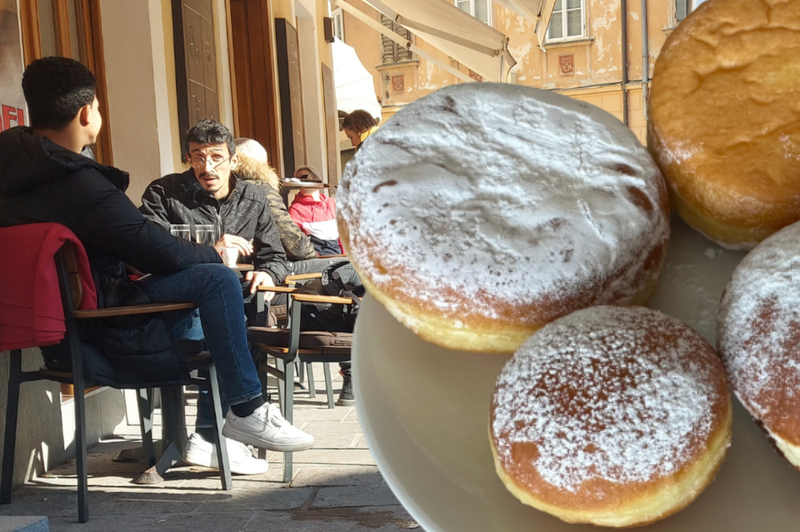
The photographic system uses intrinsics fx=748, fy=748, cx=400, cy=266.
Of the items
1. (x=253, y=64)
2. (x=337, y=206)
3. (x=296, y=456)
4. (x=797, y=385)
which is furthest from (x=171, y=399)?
(x=253, y=64)

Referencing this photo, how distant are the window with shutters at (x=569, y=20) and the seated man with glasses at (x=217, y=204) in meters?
13.9

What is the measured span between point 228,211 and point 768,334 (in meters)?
3.93

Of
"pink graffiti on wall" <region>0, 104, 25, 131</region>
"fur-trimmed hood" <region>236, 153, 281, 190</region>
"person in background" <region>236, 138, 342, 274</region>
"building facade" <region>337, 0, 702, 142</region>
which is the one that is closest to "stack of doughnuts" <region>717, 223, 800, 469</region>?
"person in background" <region>236, 138, 342, 274</region>

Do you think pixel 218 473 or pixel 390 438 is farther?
pixel 218 473

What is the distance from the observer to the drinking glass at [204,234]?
315cm

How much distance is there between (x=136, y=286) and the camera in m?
2.99

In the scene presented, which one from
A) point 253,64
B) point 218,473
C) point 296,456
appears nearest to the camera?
point 218,473

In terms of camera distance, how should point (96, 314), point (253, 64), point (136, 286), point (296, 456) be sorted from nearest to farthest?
point (96, 314) < point (136, 286) < point (296, 456) < point (253, 64)

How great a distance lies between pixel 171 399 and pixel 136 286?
0.78m

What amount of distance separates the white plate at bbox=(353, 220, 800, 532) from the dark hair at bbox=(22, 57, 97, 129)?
9.58ft

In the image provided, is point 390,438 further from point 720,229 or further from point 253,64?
point 253,64

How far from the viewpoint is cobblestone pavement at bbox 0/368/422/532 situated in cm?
279

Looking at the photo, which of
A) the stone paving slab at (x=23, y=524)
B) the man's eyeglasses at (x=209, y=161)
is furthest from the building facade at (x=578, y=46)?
the stone paving slab at (x=23, y=524)

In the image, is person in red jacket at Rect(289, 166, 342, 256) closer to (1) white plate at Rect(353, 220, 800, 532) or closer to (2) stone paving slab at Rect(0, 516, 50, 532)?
(2) stone paving slab at Rect(0, 516, 50, 532)
